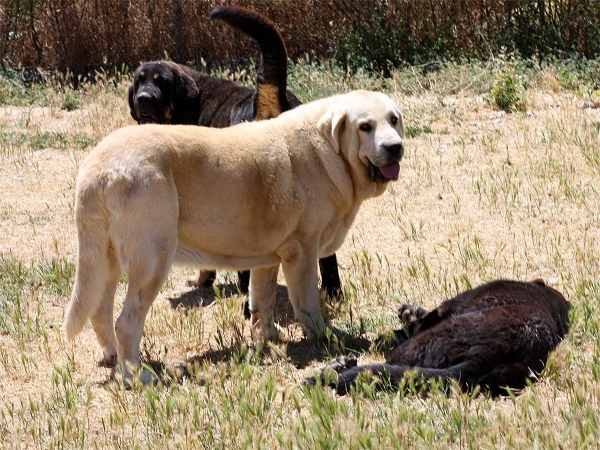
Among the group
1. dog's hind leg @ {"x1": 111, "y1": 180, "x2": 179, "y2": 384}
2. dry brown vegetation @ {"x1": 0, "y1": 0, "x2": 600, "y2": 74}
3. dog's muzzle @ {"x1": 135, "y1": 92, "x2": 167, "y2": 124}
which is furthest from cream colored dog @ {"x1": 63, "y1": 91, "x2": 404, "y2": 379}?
dry brown vegetation @ {"x1": 0, "y1": 0, "x2": 600, "y2": 74}

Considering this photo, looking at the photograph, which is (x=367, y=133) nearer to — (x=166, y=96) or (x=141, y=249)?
(x=141, y=249)

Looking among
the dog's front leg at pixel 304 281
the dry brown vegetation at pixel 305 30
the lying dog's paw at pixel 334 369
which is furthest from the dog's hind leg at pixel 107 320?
the dry brown vegetation at pixel 305 30

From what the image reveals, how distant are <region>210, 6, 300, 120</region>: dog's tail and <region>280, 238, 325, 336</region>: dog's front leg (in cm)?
153

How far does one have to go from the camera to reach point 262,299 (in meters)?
6.68

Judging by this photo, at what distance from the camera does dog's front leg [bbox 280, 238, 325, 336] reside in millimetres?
6388

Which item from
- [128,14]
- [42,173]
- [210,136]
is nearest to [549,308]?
[210,136]

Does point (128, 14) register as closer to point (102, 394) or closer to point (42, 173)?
point (42, 173)

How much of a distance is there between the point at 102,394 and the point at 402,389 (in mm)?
1756

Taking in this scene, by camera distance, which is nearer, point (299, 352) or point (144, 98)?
point (299, 352)

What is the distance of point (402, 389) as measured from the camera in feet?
16.0

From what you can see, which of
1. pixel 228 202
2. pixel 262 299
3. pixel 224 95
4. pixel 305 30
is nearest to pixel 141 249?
pixel 228 202

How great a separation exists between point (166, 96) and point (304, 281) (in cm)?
282

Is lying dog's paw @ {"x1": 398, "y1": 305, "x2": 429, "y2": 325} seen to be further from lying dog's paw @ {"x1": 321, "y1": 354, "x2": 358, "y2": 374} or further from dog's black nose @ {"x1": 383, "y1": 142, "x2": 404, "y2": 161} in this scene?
dog's black nose @ {"x1": 383, "y1": 142, "x2": 404, "y2": 161}

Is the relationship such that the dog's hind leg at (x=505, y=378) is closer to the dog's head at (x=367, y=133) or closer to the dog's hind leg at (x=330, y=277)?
the dog's head at (x=367, y=133)
